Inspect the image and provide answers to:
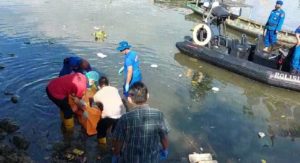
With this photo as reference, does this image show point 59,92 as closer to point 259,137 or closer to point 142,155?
point 142,155

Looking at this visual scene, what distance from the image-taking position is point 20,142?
650cm

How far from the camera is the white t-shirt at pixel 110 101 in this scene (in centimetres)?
577

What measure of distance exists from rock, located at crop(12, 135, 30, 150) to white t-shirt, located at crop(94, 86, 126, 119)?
178 cm

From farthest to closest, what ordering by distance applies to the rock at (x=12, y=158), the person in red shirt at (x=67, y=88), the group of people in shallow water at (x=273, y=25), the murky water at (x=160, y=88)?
the group of people in shallow water at (x=273, y=25)
the murky water at (x=160, y=88)
the person in red shirt at (x=67, y=88)
the rock at (x=12, y=158)

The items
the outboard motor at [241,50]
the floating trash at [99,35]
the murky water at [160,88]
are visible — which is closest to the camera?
the murky water at [160,88]

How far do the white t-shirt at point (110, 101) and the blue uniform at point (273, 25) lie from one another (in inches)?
328

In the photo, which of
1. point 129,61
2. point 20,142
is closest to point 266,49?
point 129,61

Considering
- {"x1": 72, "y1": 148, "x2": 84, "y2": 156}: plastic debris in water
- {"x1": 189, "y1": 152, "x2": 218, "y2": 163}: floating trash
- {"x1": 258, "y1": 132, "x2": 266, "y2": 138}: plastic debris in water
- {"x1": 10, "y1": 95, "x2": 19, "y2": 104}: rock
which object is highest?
{"x1": 10, "y1": 95, "x2": 19, "y2": 104}: rock

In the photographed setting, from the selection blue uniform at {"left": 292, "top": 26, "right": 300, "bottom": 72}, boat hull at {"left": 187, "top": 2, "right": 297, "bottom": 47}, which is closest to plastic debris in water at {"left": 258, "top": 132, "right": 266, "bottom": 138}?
blue uniform at {"left": 292, "top": 26, "right": 300, "bottom": 72}

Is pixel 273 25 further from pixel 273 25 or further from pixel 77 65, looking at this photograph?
pixel 77 65

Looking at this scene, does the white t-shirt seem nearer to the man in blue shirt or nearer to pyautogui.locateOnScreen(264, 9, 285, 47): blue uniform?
the man in blue shirt

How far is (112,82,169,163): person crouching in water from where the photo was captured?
3.79 m

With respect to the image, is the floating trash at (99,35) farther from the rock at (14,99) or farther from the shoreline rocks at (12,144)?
the shoreline rocks at (12,144)

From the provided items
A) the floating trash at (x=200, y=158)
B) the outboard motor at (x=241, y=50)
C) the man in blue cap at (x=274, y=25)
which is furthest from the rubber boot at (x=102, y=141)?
the man in blue cap at (x=274, y=25)
